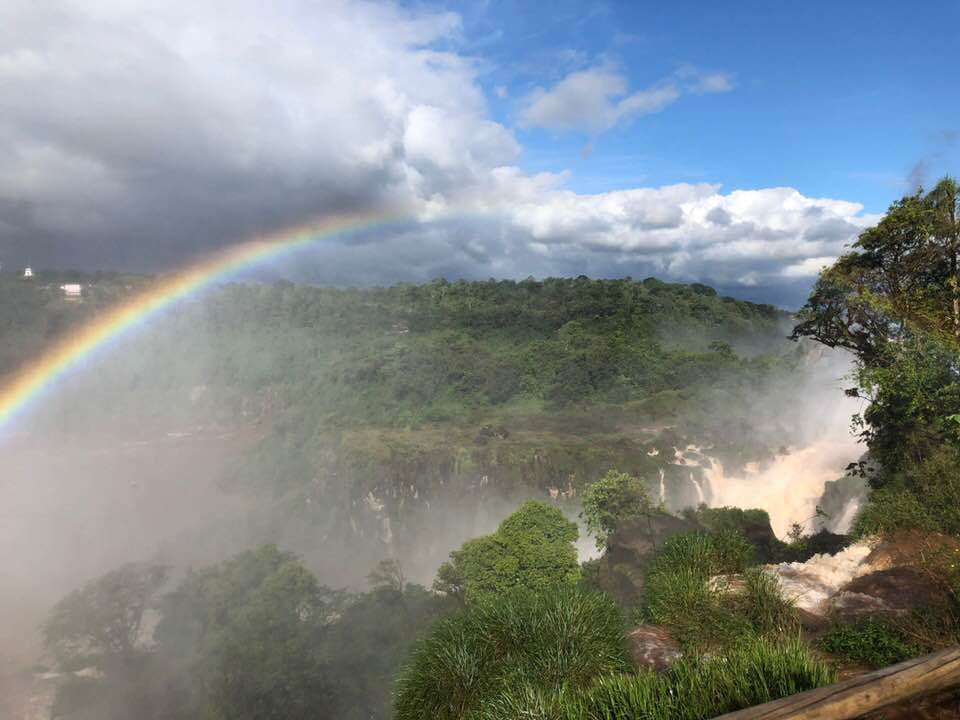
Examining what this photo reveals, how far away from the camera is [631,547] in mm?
27531

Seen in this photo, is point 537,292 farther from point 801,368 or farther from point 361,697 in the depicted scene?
point 361,697

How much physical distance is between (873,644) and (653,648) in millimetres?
2959

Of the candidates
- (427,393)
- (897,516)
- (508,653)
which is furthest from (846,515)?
(427,393)

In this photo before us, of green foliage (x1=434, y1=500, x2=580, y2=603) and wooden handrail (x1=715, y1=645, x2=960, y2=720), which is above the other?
wooden handrail (x1=715, y1=645, x2=960, y2=720)

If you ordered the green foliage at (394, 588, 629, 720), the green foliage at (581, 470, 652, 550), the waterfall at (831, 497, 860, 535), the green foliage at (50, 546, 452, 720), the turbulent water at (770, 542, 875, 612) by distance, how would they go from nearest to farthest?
the green foliage at (394, 588, 629, 720) → the turbulent water at (770, 542, 875, 612) → the green foliage at (50, 546, 452, 720) → the waterfall at (831, 497, 860, 535) → the green foliage at (581, 470, 652, 550)

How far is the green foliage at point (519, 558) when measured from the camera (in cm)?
3136

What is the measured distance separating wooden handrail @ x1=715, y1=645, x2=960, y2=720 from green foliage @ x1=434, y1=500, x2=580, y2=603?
26.4 m

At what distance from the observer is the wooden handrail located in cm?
388

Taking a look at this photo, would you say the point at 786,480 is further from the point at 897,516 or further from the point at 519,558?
the point at 897,516

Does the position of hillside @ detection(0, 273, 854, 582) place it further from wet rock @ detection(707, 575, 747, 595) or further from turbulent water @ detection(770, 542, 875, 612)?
wet rock @ detection(707, 575, 747, 595)

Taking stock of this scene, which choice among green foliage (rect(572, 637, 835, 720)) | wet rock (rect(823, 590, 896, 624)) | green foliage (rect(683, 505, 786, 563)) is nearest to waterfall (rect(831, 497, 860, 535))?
green foliage (rect(683, 505, 786, 563))

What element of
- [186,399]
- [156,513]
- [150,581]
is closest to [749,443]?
[150,581]

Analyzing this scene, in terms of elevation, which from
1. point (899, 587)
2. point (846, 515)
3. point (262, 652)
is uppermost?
point (899, 587)

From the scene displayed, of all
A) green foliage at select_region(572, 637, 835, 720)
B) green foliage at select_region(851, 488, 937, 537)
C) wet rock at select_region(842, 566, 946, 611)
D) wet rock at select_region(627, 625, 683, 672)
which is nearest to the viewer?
green foliage at select_region(572, 637, 835, 720)
